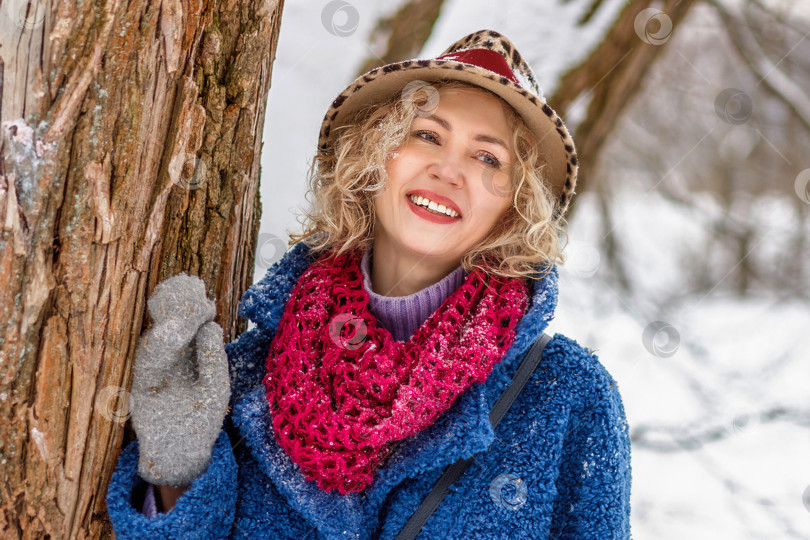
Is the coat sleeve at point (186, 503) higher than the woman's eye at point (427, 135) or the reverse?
the reverse

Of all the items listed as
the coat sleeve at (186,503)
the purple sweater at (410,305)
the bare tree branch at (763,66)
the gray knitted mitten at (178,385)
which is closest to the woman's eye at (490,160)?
the purple sweater at (410,305)

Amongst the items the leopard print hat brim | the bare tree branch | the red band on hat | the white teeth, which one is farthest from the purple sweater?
the bare tree branch

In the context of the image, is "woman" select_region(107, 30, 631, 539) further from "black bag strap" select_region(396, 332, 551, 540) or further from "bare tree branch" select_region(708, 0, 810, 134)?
"bare tree branch" select_region(708, 0, 810, 134)

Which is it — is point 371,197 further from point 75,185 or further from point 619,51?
point 619,51

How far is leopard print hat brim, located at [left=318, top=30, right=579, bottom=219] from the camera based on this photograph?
1741 mm

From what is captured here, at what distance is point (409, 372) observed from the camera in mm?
1647

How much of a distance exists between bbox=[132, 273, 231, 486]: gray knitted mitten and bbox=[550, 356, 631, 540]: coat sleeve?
85 cm

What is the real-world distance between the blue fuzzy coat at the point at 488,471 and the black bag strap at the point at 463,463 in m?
0.01

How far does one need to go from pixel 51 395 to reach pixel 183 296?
32cm

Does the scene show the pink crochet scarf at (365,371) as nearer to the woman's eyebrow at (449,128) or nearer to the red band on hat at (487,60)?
the woman's eyebrow at (449,128)

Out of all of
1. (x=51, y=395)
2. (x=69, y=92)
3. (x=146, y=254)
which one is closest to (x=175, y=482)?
(x=51, y=395)

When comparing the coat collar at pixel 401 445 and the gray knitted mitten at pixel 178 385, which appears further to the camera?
the coat collar at pixel 401 445

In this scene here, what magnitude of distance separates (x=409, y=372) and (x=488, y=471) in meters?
0.31

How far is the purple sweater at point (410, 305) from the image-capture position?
1.83 m
